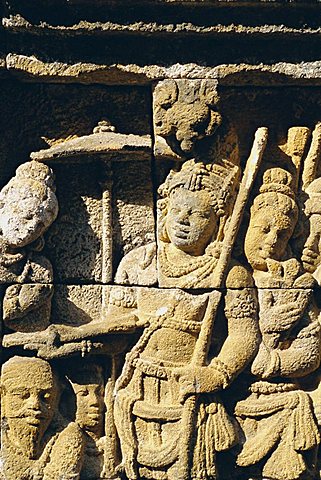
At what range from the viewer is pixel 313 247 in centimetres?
627

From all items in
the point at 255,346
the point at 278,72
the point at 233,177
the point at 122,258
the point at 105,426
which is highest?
the point at 278,72

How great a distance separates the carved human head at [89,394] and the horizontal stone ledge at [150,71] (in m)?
1.70

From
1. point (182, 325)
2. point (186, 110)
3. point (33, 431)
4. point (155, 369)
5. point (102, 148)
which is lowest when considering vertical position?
point (33, 431)

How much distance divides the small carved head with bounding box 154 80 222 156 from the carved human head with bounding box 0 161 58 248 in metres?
0.75

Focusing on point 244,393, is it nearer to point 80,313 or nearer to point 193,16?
point 80,313

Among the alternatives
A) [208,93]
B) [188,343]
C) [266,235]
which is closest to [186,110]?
[208,93]

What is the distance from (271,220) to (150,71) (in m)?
1.11

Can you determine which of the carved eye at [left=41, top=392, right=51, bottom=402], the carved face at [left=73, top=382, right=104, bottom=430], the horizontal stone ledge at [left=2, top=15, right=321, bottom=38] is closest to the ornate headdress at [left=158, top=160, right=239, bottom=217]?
the horizontal stone ledge at [left=2, top=15, right=321, bottom=38]

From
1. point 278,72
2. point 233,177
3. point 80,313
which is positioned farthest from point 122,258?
point 278,72

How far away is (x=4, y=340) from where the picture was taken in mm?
6098

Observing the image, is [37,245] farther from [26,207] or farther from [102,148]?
[102,148]

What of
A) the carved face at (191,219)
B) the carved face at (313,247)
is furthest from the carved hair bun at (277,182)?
the carved face at (191,219)

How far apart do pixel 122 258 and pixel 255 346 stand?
96 centimetres

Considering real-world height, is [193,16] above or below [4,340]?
above
